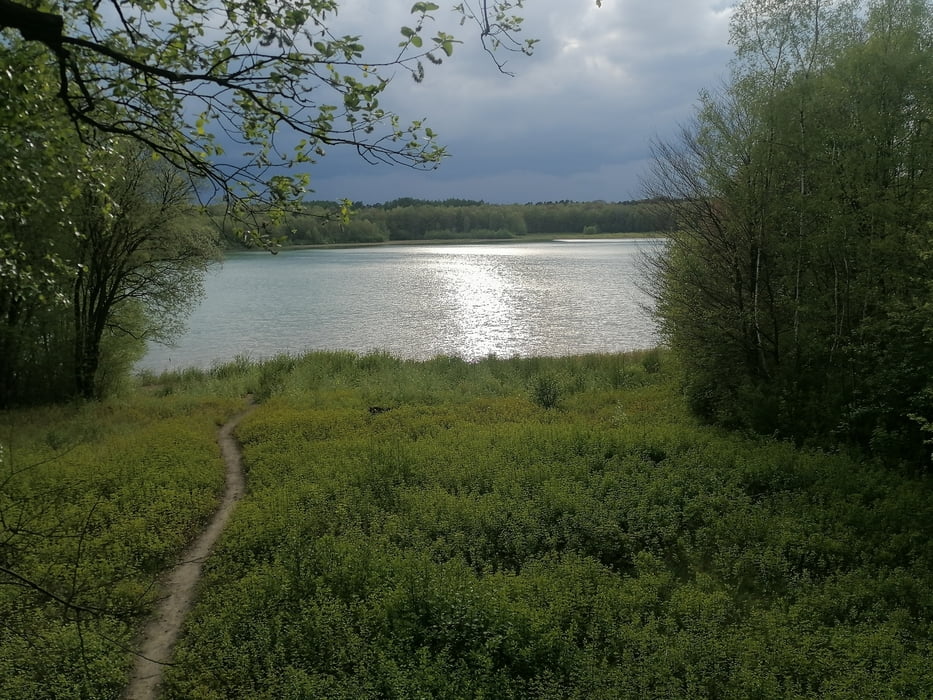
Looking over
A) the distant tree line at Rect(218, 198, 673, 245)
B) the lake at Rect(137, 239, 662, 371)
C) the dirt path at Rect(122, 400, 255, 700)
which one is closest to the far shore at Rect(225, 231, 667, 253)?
the distant tree line at Rect(218, 198, 673, 245)

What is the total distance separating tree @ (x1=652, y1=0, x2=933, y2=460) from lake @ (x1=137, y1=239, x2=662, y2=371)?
20.7ft

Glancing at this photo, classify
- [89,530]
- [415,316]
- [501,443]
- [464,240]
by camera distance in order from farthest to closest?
1. [464,240]
2. [415,316]
3. [501,443]
4. [89,530]

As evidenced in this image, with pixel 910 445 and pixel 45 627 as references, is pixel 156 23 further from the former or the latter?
pixel 910 445

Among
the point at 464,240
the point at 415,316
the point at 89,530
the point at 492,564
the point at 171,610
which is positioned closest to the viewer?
the point at 171,610

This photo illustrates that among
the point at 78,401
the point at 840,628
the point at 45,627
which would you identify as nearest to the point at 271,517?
the point at 45,627

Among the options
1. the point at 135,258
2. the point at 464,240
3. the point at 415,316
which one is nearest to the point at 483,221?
the point at 464,240

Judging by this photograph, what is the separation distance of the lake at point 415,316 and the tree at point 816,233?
630 centimetres

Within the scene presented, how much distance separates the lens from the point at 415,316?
4594cm

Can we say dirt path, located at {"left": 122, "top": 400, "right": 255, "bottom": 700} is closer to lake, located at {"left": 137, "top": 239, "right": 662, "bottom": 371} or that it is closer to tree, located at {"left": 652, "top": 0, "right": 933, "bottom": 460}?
tree, located at {"left": 652, "top": 0, "right": 933, "bottom": 460}

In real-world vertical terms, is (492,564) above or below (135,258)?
below

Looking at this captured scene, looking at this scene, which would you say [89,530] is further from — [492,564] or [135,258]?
[135,258]

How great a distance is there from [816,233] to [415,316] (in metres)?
35.1

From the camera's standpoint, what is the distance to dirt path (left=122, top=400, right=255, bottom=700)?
19.7 ft

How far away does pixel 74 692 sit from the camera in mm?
5602
